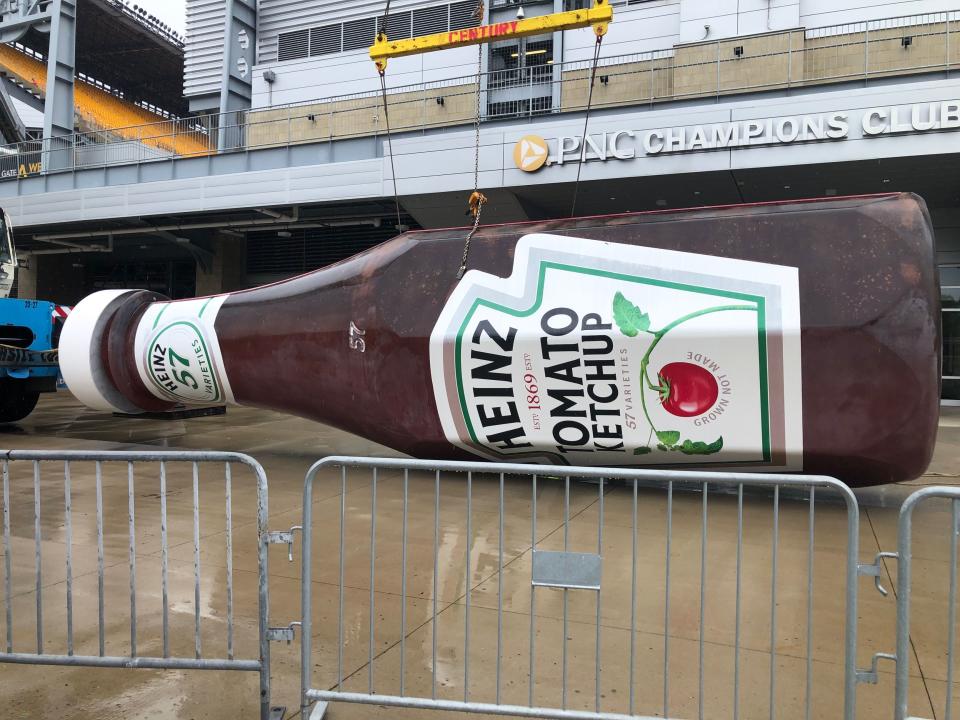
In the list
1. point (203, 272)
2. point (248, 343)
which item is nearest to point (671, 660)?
point (248, 343)

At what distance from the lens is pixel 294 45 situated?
23.0 metres

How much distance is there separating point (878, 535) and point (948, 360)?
12.6 meters

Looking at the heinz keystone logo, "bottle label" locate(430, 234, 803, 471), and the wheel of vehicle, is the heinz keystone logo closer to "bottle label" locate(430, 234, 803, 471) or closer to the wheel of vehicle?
"bottle label" locate(430, 234, 803, 471)

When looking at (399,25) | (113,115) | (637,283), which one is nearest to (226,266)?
(399,25)

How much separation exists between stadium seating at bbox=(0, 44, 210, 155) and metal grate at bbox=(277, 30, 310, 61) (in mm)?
4295

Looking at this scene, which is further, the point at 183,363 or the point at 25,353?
the point at 25,353

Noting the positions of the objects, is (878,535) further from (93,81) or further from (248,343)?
(93,81)

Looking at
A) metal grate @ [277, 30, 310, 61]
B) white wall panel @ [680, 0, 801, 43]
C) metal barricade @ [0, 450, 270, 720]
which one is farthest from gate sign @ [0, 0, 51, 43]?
metal barricade @ [0, 450, 270, 720]

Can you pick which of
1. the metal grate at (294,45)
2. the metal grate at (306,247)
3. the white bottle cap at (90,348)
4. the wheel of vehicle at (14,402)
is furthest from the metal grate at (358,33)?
the white bottle cap at (90,348)

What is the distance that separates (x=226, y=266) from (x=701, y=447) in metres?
20.7

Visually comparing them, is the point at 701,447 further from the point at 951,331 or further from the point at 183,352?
the point at 951,331

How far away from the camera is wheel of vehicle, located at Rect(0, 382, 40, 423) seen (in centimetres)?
1013

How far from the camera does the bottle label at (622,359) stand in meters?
4.99

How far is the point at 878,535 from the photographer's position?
4.81 m
